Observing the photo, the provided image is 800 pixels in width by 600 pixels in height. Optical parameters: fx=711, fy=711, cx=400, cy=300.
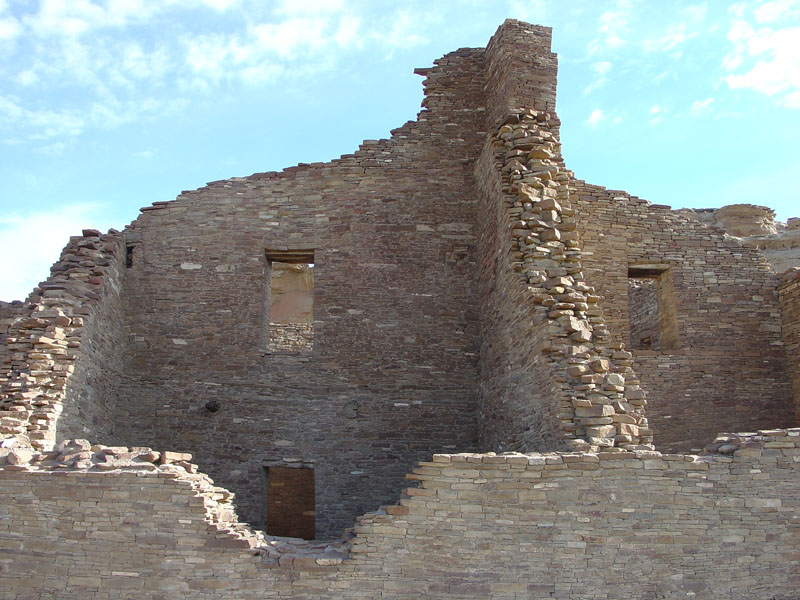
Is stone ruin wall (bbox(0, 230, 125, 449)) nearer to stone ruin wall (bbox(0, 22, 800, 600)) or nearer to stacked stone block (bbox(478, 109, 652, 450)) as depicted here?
stone ruin wall (bbox(0, 22, 800, 600))

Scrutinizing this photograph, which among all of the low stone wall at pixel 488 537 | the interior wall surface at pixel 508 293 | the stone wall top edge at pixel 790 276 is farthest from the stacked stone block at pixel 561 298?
the stone wall top edge at pixel 790 276

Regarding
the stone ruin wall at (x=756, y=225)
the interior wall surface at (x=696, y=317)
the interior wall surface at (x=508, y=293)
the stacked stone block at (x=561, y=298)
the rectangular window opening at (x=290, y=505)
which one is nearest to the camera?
the stacked stone block at (x=561, y=298)

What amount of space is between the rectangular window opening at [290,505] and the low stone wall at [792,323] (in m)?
8.95

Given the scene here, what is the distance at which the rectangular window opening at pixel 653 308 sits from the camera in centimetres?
1183

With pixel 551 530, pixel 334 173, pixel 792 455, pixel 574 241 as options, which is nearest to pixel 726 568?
pixel 792 455

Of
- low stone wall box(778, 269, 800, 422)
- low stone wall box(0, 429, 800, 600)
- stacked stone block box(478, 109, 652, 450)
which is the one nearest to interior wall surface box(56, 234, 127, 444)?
low stone wall box(0, 429, 800, 600)

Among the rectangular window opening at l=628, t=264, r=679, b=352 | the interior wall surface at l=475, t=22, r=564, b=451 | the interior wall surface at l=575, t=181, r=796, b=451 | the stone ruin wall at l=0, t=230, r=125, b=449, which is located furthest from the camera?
the rectangular window opening at l=628, t=264, r=679, b=352

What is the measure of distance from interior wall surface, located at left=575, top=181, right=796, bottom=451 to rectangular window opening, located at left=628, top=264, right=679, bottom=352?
0.10m

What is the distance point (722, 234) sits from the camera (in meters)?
12.1

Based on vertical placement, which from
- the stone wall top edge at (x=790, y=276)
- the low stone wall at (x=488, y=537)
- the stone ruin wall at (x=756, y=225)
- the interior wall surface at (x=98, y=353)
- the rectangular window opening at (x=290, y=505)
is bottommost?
the rectangular window opening at (x=290, y=505)

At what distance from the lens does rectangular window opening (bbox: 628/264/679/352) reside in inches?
466

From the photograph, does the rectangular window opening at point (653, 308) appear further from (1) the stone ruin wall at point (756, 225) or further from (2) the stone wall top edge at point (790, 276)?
(1) the stone ruin wall at point (756, 225)

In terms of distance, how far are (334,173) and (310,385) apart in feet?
12.0

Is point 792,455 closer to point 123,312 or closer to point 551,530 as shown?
point 551,530
